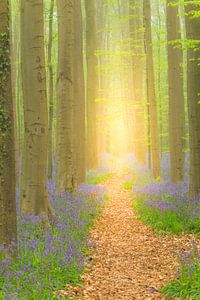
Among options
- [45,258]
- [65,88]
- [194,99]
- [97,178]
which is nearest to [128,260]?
[45,258]

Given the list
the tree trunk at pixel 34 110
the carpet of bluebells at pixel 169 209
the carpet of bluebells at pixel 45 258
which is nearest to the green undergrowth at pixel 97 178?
the carpet of bluebells at pixel 169 209

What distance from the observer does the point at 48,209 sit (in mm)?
9070

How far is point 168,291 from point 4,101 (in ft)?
12.0

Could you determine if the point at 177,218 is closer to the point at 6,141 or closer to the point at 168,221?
the point at 168,221

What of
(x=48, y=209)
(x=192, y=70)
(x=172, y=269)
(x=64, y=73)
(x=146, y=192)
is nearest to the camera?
(x=172, y=269)

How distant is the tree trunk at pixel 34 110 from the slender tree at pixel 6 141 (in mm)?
2770

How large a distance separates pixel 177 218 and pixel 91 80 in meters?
12.2

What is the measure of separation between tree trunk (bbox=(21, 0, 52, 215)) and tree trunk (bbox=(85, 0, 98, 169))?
10.6 metres

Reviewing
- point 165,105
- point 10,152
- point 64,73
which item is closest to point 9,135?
point 10,152

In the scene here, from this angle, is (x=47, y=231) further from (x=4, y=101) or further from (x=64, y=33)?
(x=64, y=33)

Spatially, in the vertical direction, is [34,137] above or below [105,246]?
above

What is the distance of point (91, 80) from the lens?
66.9 ft

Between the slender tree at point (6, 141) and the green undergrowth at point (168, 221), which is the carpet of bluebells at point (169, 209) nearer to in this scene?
the green undergrowth at point (168, 221)

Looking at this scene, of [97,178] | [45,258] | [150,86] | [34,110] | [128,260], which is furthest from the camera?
[97,178]
